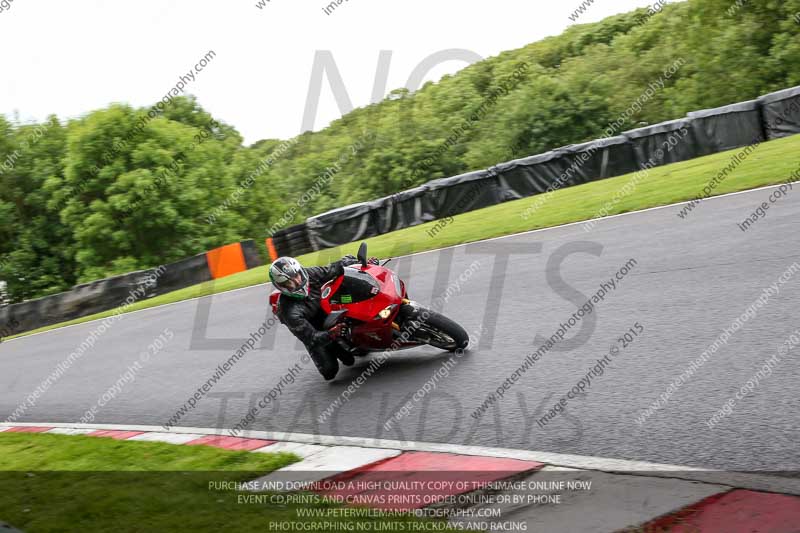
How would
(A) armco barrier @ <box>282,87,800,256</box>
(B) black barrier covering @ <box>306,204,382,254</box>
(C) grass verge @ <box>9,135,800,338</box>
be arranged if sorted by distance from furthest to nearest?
(B) black barrier covering @ <box>306,204,382,254</box> → (A) armco barrier @ <box>282,87,800,256</box> → (C) grass verge @ <box>9,135,800,338</box>

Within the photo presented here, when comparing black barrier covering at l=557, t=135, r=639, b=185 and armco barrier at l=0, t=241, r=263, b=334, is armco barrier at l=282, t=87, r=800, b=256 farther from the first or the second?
armco barrier at l=0, t=241, r=263, b=334

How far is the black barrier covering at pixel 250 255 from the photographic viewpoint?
77.8ft

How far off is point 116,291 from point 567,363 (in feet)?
59.9

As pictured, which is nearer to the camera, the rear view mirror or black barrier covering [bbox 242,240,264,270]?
the rear view mirror

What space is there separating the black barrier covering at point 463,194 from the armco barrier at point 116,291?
587 cm

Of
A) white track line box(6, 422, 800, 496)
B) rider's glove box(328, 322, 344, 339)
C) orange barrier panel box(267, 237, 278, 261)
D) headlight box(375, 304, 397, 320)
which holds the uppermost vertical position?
orange barrier panel box(267, 237, 278, 261)

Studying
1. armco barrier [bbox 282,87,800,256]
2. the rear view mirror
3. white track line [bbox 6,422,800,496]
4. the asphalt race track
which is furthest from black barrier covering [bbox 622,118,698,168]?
white track line [bbox 6,422,800,496]

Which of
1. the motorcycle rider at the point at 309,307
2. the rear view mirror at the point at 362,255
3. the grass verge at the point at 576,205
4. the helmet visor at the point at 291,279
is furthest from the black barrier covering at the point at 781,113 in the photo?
the helmet visor at the point at 291,279

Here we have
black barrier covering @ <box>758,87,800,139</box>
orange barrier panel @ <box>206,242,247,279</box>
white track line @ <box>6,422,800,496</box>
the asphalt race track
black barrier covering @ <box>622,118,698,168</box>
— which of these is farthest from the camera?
orange barrier panel @ <box>206,242,247,279</box>

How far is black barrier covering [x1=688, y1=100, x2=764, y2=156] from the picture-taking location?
2006cm

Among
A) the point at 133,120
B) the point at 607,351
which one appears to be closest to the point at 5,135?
the point at 133,120

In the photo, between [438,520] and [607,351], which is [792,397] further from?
[438,520]

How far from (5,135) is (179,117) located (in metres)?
11.0

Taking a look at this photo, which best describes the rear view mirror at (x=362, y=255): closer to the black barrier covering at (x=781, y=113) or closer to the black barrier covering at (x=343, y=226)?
the black barrier covering at (x=343, y=226)
